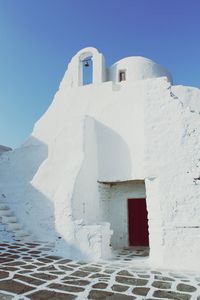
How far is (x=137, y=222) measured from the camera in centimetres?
1069

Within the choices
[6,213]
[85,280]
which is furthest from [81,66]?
[85,280]

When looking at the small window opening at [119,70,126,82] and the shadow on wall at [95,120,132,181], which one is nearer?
the shadow on wall at [95,120,132,181]

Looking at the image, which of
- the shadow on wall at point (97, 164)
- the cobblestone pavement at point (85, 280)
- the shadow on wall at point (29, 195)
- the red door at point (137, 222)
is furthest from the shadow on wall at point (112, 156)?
the cobblestone pavement at point (85, 280)

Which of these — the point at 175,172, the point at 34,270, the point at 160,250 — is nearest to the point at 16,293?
the point at 34,270

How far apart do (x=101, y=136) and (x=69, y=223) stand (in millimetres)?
3505

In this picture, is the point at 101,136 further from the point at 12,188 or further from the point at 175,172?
the point at 12,188

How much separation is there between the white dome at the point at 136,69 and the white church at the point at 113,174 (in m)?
1.64

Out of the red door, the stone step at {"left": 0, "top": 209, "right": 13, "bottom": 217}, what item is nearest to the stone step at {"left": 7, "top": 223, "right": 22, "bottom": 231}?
the stone step at {"left": 0, "top": 209, "right": 13, "bottom": 217}

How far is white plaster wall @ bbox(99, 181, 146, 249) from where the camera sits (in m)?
10.5

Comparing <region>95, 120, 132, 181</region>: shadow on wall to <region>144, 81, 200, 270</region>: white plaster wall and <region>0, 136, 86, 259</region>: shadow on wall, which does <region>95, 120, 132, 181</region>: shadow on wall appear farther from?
<region>0, 136, 86, 259</region>: shadow on wall

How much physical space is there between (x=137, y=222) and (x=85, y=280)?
5480 mm

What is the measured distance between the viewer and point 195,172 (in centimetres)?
689

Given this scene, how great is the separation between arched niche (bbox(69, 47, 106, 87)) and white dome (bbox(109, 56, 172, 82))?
110cm

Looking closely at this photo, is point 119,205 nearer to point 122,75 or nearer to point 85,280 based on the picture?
point 85,280
